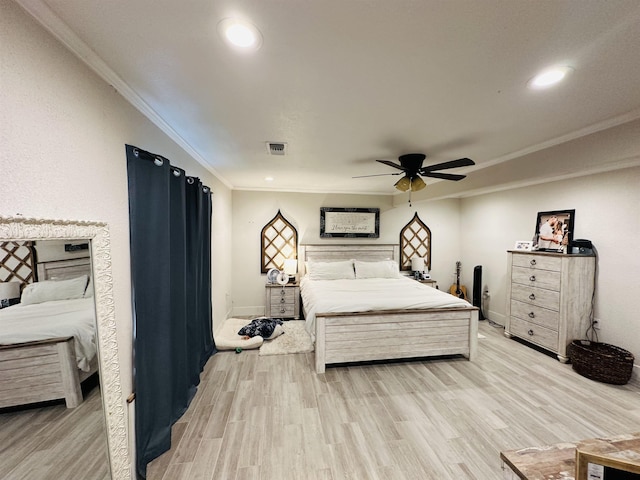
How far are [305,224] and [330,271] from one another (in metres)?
1.10

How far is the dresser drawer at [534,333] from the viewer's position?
3.17 metres

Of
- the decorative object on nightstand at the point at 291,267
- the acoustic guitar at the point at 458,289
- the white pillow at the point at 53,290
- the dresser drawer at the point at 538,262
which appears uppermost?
the white pillow at the point at 53,290

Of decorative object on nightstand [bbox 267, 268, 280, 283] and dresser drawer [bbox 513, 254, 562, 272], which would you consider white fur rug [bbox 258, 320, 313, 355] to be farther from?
dresser drawer [bbox 513, 254, 562, 272]

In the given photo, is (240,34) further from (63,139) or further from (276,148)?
(276,148)

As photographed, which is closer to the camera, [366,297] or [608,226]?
[608,226]

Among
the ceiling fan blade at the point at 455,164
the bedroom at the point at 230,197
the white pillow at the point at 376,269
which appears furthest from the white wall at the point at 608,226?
the ceiling fan blade at the point at 455,164

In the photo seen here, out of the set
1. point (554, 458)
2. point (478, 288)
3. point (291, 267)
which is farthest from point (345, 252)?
point (554, 458)

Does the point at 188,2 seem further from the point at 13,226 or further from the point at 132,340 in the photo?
the point at 132,340

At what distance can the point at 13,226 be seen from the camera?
0.86 meters

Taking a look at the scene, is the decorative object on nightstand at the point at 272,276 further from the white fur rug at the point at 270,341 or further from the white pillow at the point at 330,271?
the white fur rug at the point at 270,341

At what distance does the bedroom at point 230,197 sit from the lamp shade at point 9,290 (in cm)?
25

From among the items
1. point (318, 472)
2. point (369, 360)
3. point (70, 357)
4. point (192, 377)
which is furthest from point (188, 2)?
point (369, 360)

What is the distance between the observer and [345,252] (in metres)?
4.93

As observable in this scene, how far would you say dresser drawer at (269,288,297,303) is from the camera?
443cm
